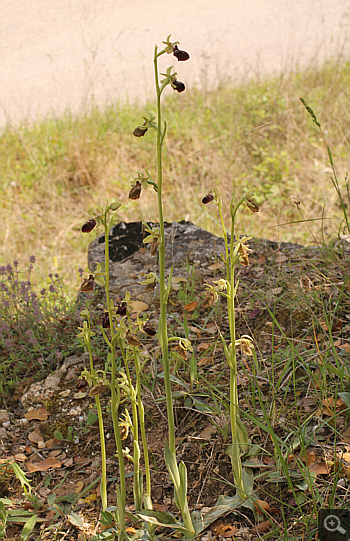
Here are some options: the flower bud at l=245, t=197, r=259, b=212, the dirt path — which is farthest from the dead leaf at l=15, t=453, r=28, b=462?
the dirt path

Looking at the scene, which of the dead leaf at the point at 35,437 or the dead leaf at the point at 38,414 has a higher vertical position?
the dead leaf at the point at 38,414

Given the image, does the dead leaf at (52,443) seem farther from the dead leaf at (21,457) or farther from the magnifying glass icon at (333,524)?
the magnifying glass icon at (333,524)

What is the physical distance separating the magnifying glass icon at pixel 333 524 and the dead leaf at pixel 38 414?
1.28 metres

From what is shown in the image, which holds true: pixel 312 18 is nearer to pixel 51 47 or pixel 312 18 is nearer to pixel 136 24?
Result: pixel 136 24

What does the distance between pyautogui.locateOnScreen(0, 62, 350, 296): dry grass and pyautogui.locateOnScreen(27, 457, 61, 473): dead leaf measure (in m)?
1.97

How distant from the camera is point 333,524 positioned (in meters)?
1.36

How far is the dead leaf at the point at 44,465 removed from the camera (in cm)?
191

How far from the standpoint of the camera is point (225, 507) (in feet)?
5.10

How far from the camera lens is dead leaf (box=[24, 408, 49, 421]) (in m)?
2.16

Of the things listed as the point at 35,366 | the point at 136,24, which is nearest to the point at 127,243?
the point at 35,366

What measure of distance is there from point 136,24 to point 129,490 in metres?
Result: 7.37

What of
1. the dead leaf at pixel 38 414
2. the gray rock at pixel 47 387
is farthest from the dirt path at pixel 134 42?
the dead leaf at pixel 38 414

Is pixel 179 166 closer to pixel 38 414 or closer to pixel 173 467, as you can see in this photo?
pixel 38 414

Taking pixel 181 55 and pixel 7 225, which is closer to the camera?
pixel 181 55
